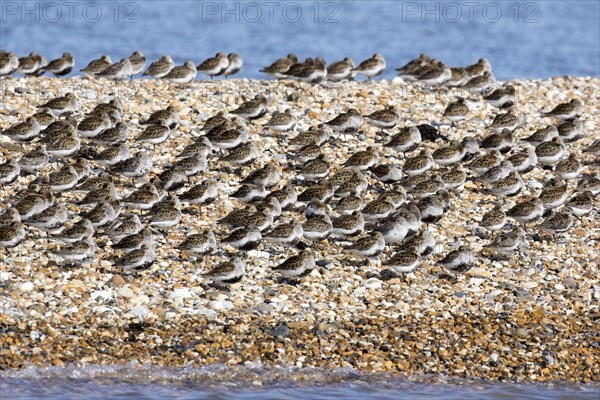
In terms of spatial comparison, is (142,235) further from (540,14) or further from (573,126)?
(540,14)

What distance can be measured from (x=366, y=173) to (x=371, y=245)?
379cm

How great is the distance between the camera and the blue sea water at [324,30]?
158 feet

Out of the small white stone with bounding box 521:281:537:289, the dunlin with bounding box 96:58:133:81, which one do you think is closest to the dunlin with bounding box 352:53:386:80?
the dunlin with bounding box 96:58:133:81

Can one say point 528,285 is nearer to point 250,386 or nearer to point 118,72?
point 250,386

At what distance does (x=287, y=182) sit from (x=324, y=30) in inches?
1479

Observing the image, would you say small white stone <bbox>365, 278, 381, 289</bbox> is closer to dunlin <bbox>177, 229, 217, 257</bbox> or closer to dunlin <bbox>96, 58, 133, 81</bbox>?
dunlin <bbox>177, 229, 217, 257</bbox>

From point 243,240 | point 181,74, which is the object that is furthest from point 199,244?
point 181,74

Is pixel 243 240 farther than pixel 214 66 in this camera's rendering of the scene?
No

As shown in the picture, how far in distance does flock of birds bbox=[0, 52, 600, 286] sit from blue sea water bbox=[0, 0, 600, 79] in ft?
63.9

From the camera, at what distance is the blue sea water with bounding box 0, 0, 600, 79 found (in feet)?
158

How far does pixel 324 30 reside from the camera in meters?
57.0

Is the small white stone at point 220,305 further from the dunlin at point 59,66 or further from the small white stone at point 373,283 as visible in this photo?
the dunlin at point 59,66

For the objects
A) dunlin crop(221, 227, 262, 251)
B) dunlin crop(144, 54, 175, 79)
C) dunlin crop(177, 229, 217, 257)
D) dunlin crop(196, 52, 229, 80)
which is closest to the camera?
dunlin crop(177, 229, 217, 257)

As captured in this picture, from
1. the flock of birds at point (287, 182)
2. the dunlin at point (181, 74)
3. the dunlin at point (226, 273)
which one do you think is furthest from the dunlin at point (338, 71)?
the dunlin at point (226, 273)
